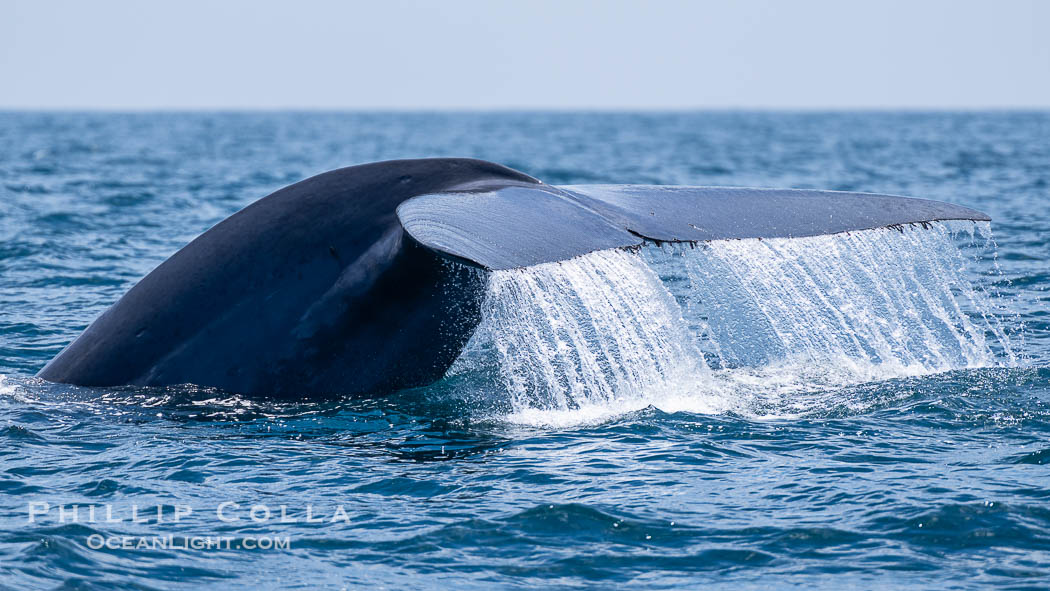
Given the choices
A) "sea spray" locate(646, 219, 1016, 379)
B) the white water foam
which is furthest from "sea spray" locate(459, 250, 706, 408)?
"sea spray" locate(646, 219, 1016, 379)

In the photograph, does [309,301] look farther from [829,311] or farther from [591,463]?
[829,311]

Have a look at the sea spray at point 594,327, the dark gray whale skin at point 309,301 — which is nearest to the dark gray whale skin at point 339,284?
the dark gray whale skin at point 309,301

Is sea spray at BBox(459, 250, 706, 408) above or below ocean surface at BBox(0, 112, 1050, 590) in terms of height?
above

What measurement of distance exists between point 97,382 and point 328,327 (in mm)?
1255

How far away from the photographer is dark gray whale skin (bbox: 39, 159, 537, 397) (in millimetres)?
5906

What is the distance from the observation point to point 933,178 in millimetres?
26375

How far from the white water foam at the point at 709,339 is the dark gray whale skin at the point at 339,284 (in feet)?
0.65

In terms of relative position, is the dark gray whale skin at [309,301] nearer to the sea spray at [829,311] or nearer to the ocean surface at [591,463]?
the ocean surface at [591,463]

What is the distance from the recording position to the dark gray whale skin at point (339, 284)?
588 centimetres

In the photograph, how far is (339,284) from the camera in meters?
5.89

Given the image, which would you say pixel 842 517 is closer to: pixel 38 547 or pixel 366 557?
pixel 366 557

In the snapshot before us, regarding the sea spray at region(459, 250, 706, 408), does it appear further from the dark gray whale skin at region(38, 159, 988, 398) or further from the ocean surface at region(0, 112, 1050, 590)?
the dark gray whale skin at region(38, 159, 988, 398)

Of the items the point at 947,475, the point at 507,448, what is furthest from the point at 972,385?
the point at 507,448

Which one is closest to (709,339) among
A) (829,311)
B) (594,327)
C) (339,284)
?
(829,311)
